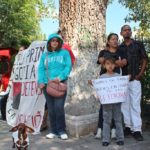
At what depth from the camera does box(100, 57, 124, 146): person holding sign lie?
22.0ft

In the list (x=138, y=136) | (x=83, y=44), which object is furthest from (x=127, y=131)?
(x=83, y=44)

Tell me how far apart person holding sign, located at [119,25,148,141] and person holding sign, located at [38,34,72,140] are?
102cm

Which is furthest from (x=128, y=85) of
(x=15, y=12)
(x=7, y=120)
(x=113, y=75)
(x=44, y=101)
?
(x=15, y=12)

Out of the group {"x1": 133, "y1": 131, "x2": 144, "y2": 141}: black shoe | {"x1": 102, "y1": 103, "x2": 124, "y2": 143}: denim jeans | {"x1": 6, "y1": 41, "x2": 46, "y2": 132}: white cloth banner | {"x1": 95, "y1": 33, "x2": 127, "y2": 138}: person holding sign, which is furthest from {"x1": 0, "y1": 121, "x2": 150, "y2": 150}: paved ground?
{"x1": 6, "y1": 41, "x2": 46, "y2": 132}: white cloth banner

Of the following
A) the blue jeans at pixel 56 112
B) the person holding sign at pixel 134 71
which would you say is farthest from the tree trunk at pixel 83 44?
the person holding sign at pixel 134 71

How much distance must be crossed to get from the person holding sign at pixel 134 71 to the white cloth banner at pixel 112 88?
1.46ft

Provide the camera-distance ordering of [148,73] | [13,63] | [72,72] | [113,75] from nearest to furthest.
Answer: [113,75]
[72,72]
[148,73]
[13,63]

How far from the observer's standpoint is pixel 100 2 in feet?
26.2

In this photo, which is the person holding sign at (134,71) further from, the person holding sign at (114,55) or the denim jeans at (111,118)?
the denim jeans at (111,118)

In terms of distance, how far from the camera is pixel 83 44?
7.88 metres

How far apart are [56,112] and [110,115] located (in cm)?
104

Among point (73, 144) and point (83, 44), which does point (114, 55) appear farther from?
A: point (73, 144)

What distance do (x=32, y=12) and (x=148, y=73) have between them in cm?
2064

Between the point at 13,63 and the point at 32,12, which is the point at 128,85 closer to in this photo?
the point at 13,63
